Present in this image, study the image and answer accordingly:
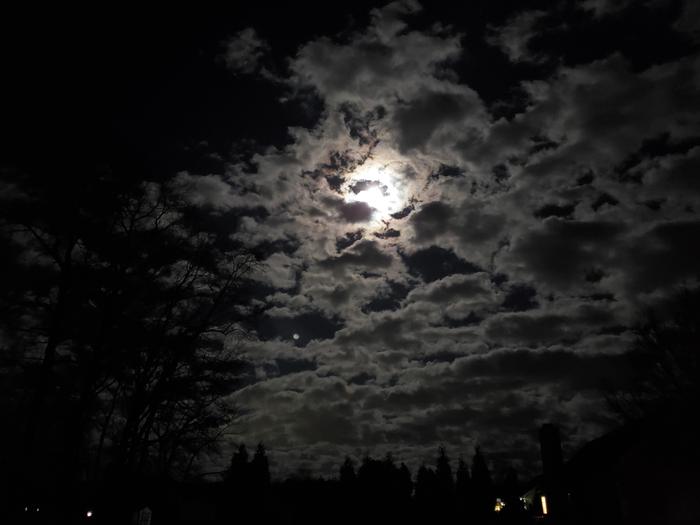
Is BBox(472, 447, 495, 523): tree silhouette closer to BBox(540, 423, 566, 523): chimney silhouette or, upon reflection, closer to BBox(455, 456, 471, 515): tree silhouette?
BBox(455, 456, 471, 515): tree silhouette

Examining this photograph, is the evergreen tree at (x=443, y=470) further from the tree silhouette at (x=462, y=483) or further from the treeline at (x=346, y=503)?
the treeline at (x=346, y=503)

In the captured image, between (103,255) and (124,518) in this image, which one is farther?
(124,518)

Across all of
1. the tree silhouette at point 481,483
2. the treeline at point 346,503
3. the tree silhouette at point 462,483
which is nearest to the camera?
the treeline at point 346,503

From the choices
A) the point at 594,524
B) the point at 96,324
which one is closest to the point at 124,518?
the point at 96,324

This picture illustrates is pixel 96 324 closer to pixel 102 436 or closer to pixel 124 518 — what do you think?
pixel 124 518

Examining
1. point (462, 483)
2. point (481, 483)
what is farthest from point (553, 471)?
point (462, 483)

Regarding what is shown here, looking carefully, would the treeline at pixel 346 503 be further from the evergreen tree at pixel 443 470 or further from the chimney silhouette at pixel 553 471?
the evergreen tree at pixel 443 470

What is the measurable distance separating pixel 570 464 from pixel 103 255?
31532mm

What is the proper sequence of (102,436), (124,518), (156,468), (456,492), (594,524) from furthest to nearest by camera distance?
(456,492) → (156,468) → (594,524) → (102,436) → (124,518)

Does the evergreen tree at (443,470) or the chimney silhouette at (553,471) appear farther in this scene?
the evergreen tree at (443,470)

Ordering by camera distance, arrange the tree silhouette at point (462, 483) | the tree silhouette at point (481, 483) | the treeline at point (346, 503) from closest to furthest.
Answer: the treeline at point (346, 503) → the tree silhouette at point (481, 483) → the tree silhouette at point (462, 483)

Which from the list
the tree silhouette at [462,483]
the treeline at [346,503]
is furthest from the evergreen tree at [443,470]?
the treeline at [346,503]

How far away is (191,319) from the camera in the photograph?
62.0ft

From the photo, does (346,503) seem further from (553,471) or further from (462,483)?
(462,483)
